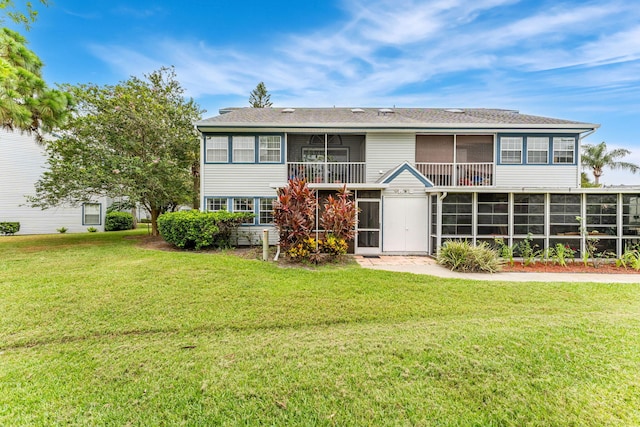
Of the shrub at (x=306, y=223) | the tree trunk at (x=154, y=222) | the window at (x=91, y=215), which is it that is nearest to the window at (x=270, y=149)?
the shrub at (x=306, y=223)

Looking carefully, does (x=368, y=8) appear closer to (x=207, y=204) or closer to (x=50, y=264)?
(x=207, y=204)

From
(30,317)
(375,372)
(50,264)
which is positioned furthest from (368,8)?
(50,264)

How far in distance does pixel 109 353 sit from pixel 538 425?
4568 millimetres

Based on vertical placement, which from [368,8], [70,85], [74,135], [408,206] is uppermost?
[368,8]

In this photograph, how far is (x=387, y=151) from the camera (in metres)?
12.3

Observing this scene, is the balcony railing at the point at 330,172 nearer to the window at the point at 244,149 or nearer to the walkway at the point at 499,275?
the window at the point at 244,149

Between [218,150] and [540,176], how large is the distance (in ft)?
47.6

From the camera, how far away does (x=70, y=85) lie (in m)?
12.5

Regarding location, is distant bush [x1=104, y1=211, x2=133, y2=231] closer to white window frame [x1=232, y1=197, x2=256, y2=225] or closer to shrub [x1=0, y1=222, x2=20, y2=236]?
shrub [x1=0, y1=222, x2=20, y2=236]

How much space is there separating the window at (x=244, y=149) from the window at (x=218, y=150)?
364mm

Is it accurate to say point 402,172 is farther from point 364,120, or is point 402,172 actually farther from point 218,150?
point 218,150

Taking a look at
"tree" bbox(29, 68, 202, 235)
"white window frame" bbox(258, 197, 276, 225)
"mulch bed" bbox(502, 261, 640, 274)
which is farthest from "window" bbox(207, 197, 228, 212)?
"mulch bed" bbox(502, 261, 640, 274)

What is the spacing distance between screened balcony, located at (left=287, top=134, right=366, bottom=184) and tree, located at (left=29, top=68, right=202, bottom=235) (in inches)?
227

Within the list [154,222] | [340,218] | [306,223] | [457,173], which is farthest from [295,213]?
[154,222]
